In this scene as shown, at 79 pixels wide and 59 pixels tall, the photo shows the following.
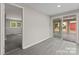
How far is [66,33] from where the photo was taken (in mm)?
9258

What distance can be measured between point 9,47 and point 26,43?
1.06 metres

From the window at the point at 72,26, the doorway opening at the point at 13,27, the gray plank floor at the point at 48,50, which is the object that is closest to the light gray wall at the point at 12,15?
the doorway opening at the point at 13,27

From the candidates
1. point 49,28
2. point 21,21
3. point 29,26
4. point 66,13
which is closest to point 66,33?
point 49,28

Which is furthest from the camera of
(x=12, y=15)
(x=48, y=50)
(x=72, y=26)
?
(x=72, y=26)

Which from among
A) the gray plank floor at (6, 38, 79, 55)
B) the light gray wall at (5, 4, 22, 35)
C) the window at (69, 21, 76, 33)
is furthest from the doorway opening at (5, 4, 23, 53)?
the window at (69, 21, 76, 33)

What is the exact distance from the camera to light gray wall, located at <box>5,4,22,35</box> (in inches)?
133

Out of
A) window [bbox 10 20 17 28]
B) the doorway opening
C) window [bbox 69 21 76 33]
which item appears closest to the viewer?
the doorway opening

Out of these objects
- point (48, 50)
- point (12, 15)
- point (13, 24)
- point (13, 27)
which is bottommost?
point (48, 50)

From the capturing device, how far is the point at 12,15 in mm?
3656

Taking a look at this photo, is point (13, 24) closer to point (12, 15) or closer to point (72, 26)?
point (12, 15)

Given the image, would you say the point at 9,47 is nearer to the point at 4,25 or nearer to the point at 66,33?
the point at 4,25

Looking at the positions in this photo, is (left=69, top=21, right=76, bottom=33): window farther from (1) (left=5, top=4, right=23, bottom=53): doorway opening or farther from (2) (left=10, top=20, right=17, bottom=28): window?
(2) (left=10, top=20, right=17, bottom=28): window

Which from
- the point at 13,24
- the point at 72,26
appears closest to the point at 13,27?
the point at 13,24

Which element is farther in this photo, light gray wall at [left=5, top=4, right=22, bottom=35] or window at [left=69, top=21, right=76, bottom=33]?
window at [left=69, top=21, right=76, bottom=33]
